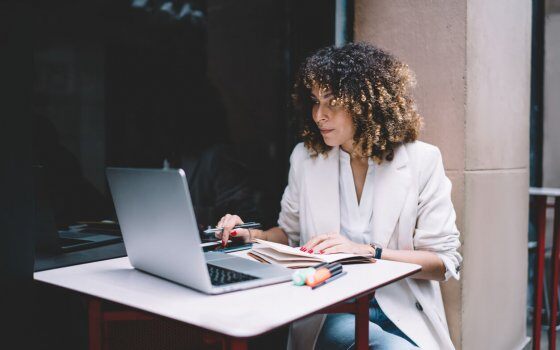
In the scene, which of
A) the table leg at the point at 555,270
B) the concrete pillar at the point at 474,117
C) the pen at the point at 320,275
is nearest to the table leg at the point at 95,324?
the pen at the point at 320,275

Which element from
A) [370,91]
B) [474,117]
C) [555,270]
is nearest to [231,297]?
[370,91]

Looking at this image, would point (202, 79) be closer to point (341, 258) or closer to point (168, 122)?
point (168, 122)

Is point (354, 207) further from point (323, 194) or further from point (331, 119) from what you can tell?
point (331, 119)

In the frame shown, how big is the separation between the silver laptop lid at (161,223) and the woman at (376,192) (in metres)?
0.52

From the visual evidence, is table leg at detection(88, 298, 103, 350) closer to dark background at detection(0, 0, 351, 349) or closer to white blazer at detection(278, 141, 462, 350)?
dark background at detection(0, 0, 351, 349)

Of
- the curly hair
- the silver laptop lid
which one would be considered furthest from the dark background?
the curly hair

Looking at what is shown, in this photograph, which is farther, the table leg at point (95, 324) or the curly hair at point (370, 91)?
the curly hair at point (370, 91)

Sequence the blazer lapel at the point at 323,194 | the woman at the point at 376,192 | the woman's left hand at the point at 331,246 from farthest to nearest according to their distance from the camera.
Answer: the blazer lapel at the point at 323,194 < the woman at the point at 376,192 < the woman's left hand at the point at 331,246

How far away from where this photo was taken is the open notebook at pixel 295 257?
1.56 m

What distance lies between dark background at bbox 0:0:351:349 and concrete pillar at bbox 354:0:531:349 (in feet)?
1.46

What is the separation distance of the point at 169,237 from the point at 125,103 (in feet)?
5.72

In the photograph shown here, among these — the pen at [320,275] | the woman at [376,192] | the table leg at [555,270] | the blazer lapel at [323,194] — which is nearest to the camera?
the pen at [320,275]

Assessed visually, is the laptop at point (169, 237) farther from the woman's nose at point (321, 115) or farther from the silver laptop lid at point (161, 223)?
the woman's nose at point (321, 115)

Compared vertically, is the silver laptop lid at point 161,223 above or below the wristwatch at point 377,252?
above
